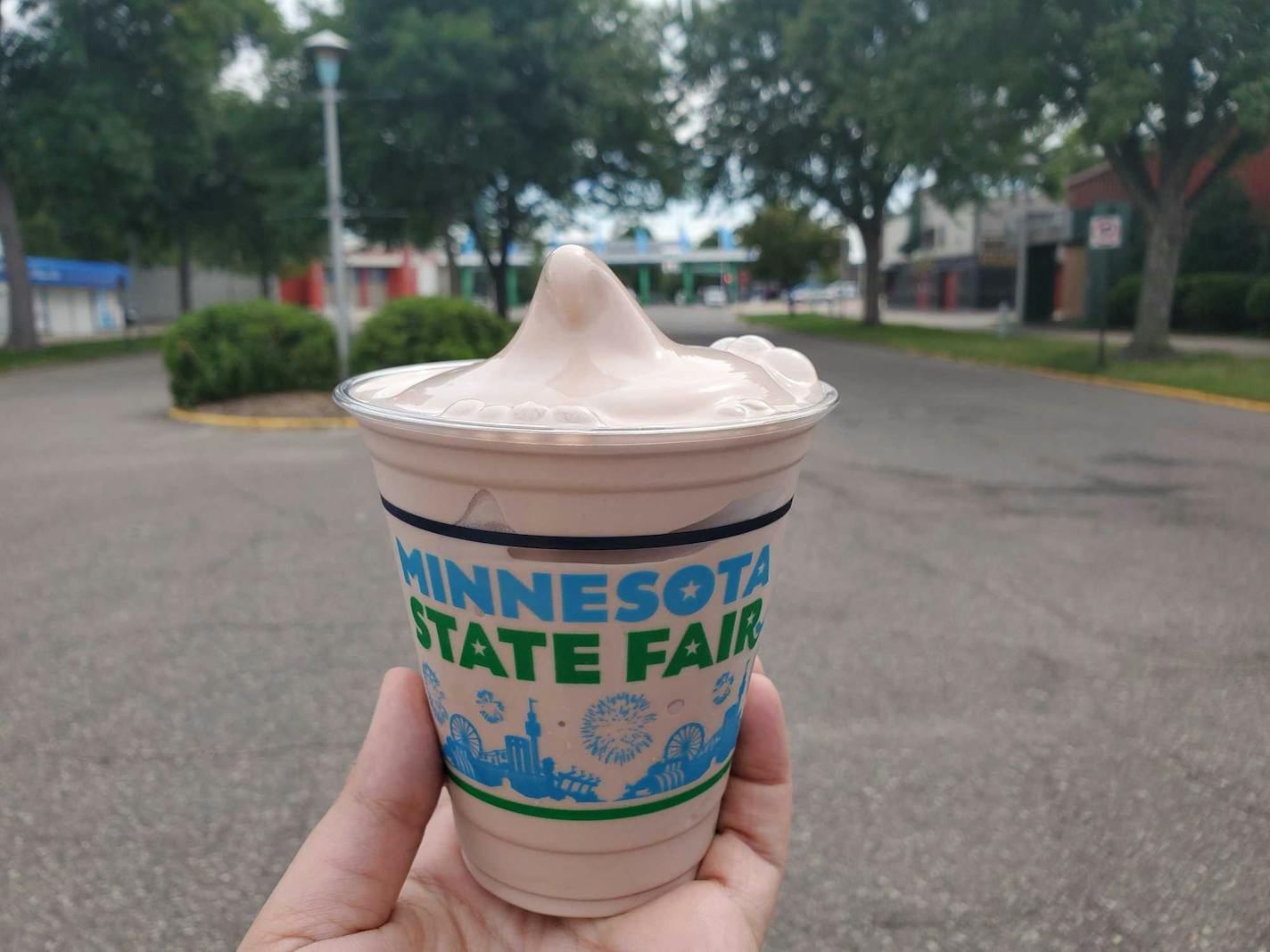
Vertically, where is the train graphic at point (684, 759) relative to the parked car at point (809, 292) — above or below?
below

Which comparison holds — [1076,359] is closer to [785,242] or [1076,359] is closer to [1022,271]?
[1022,271]

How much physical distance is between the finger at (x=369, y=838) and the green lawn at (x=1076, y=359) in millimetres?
12099

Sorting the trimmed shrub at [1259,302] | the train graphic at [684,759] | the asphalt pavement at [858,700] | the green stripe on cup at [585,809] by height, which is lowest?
the asphalt pavement at [858,700]

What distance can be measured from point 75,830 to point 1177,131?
15037 millimetres

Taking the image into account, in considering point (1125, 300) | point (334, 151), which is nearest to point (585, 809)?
point (334, 151)

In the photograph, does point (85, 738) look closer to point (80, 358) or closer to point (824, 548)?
point (824, 548)

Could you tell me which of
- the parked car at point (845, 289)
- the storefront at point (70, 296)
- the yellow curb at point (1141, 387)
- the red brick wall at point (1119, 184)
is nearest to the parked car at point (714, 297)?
the parked car at point (845, 289)

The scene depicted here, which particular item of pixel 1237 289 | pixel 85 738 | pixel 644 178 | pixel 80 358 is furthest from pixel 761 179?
pixel 85 738

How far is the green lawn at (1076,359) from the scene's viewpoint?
39.9ft

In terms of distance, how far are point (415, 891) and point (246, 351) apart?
35.9 ft

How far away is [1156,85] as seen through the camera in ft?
36.5

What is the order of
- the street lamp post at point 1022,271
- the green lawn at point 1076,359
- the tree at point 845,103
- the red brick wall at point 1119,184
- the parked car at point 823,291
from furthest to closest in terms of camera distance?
1. the parked car at point 823,291
2. the street lamp post at point 1022,271
3. the red brick wall at point 1119,184
4. the tree at point 845,103
5. the green lawn at point 1076,359

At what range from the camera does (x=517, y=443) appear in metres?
1.04

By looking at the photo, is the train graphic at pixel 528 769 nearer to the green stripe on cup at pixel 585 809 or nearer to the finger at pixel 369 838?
the green stripe on cup at pixel 585 809
